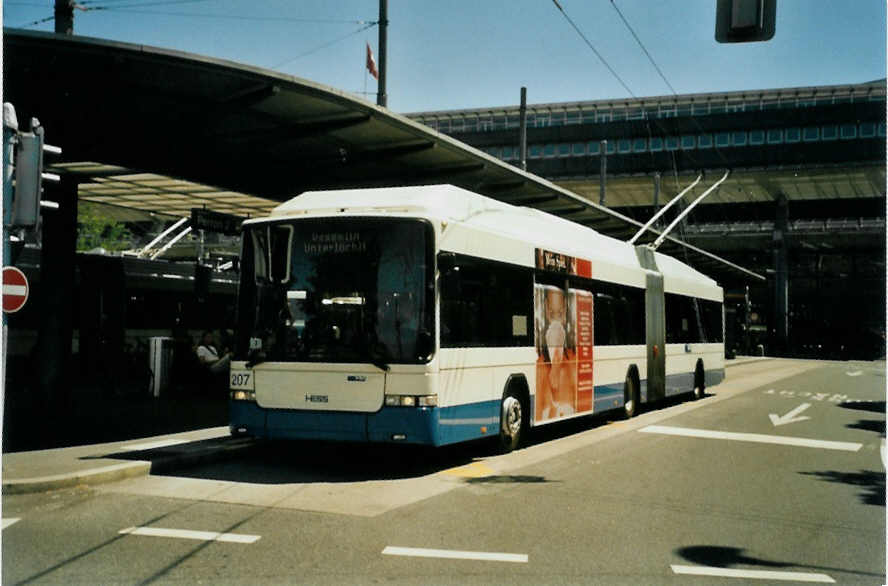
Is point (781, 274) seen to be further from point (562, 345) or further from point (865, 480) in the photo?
point (865, 480)

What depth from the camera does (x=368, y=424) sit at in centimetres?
991

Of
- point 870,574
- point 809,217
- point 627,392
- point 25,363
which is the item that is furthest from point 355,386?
point 809,217

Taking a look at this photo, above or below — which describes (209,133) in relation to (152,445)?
above

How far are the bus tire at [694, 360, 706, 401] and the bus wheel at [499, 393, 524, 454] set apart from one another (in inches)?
431

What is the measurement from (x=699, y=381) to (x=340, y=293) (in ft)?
47.3

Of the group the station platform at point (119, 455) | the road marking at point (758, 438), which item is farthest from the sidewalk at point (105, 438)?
the road marking at point (758, 438)

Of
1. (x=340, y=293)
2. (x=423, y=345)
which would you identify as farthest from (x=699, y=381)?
(x=340, y=293)

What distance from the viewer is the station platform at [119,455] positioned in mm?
9000

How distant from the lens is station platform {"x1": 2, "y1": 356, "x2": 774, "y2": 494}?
29.5 ft

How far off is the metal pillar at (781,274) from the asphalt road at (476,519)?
5319 cm

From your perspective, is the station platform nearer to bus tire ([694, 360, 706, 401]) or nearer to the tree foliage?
bus tire ([694, 360, 706, 401])

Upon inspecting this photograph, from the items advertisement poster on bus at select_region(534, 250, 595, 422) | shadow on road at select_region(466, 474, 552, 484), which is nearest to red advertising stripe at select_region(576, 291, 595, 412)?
advertisement poster on bus at select_region(534, 250, 595, 422)

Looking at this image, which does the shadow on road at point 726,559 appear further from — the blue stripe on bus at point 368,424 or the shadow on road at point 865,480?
the blue stripe on bus at point 368,424

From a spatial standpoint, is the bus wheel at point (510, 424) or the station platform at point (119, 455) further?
the bus wheel at point (510, 424)
